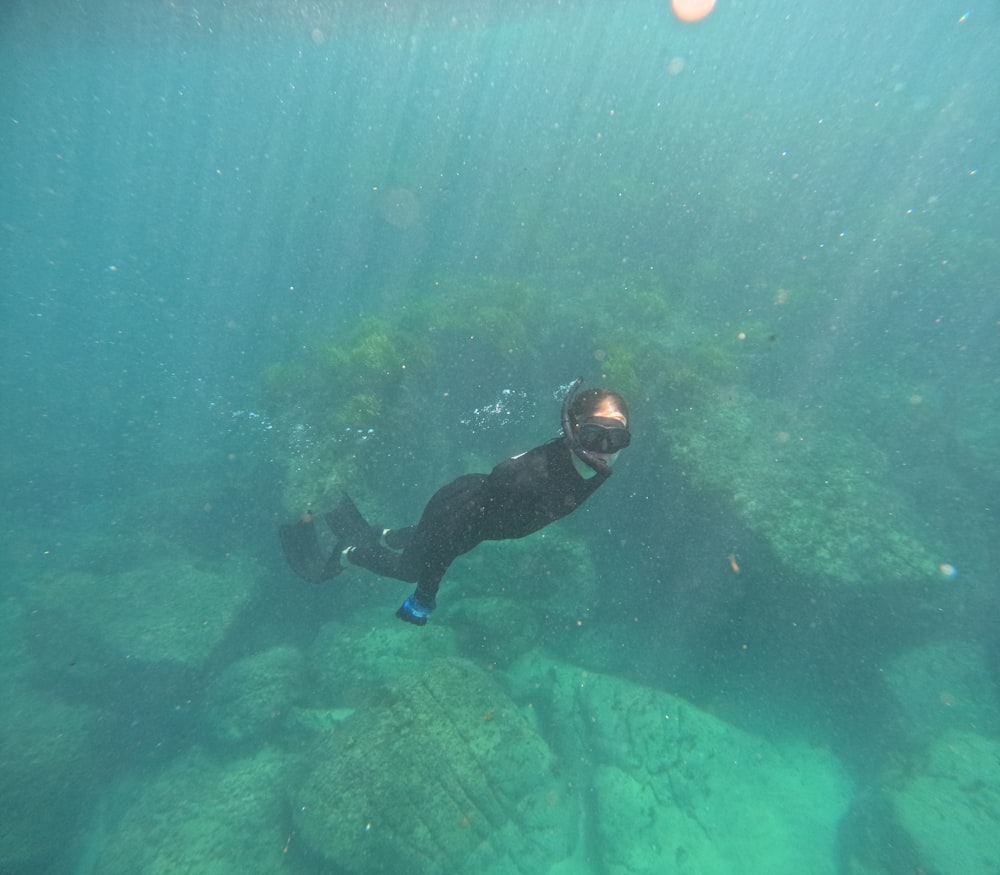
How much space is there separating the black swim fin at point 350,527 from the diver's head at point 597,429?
3.32m

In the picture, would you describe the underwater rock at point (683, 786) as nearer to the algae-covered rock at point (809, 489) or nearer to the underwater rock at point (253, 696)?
the algae-covered rock at point (809, 489)

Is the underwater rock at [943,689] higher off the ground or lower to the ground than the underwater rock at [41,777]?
higher

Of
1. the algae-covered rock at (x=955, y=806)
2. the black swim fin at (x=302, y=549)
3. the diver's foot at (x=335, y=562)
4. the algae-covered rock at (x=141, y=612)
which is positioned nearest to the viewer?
the algae-covered rock at (x=955, y=806)

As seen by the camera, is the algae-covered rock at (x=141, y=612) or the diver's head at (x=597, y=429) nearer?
the diver's head at (x=597, y=429)

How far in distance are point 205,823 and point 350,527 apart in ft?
13.9

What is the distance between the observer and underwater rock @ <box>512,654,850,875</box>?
5.84m

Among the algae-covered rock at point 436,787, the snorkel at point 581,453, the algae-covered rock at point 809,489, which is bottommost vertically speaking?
the algae-covered rock at point 436,787

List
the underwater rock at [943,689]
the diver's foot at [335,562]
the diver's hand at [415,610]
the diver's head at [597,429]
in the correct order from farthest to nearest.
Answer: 1. the underwater rock at [943,689]
2. the diver's foot at [335,562]
3. the diver's hand at [415,610]
4. the diver's head at [597,429]

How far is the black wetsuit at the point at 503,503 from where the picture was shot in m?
3.34

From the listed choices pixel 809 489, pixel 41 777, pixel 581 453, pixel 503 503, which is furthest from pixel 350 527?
pixel 809 489

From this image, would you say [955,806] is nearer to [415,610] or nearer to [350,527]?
[415,610]

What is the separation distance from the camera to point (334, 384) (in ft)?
33.7

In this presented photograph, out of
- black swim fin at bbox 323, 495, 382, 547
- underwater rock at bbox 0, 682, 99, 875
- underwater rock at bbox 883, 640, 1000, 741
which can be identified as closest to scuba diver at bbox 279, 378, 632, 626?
black swim fin at bbox 323, 495, 382, 547

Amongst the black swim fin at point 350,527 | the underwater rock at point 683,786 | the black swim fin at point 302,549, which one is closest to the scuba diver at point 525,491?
the black swim fin at point 350,527
